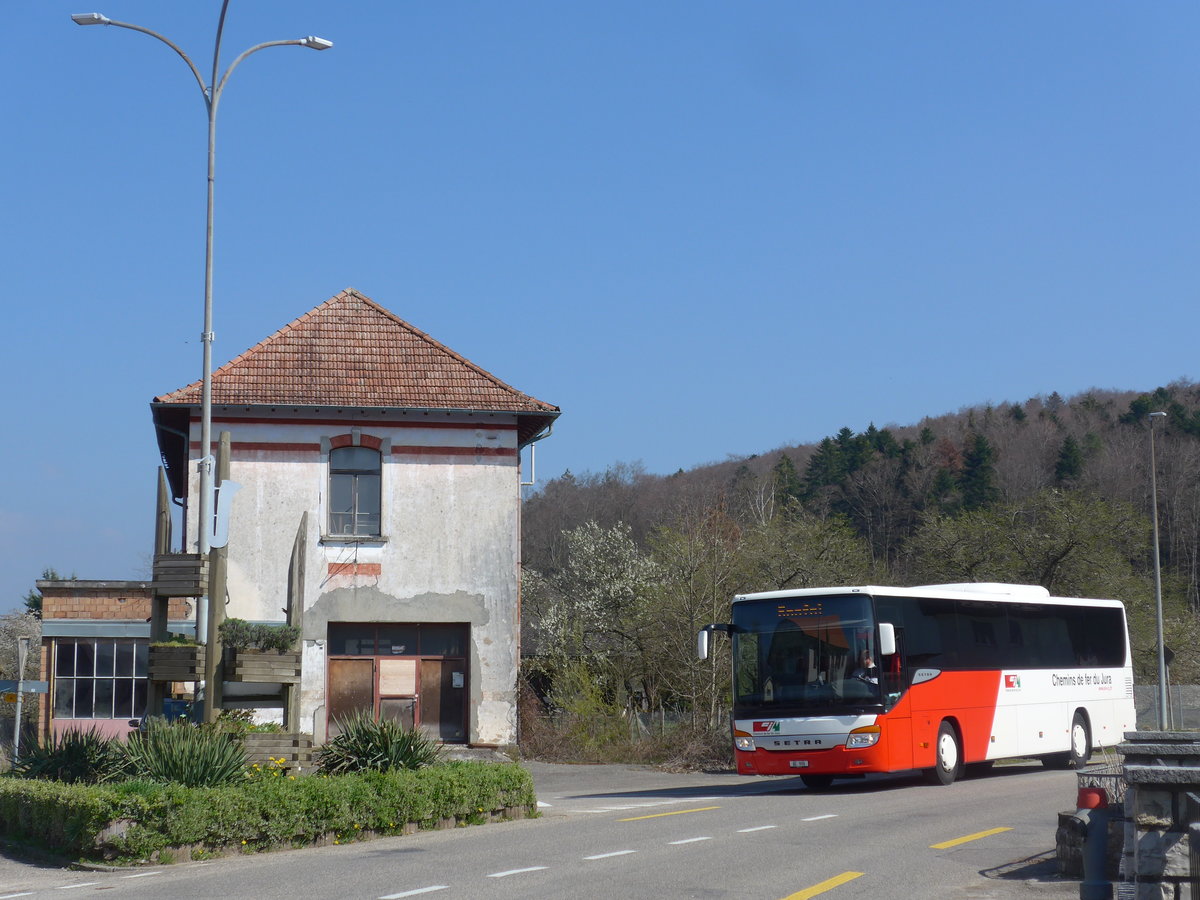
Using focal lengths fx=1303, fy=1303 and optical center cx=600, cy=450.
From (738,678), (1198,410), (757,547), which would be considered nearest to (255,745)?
(738,678)

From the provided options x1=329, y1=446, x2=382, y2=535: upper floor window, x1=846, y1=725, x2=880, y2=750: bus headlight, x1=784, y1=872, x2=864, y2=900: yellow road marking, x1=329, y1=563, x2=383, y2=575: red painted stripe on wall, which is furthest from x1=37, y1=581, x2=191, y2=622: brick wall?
x1=784, y1=872, x2=864, y2=900: yellow road marking

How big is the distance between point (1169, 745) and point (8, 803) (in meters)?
Answer: 11.7

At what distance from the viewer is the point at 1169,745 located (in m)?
8.03

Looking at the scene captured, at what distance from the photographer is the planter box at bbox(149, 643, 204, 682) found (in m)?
15.1

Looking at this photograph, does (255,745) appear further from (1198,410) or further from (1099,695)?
(1198,410)

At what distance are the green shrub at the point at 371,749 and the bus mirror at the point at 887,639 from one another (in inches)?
288

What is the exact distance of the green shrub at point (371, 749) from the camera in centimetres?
1520

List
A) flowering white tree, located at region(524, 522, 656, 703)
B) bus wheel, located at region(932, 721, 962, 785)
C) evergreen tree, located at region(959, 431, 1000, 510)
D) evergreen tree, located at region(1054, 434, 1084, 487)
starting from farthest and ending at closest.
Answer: evergreen tree, located at region(1054, 434, 1084, 487) → evergreen tree, located at region(959, 431, 1000, 510) → flowering white tree, located at region(524, 522, 656, 703) → bus wheel, located at region(932, 721, 962, 785)

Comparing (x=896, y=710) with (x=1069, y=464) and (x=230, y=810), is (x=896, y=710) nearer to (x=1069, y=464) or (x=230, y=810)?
(x=230, y=810)

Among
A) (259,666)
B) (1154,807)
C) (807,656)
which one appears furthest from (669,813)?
(1154,807)

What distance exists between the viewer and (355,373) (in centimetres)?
2988

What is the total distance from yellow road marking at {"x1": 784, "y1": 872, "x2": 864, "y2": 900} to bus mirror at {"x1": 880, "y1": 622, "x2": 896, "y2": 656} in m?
8.59

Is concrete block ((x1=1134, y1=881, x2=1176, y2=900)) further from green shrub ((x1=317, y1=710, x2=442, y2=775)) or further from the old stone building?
the old stone building

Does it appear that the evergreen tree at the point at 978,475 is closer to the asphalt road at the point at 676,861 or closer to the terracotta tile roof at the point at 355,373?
the terracotta tile roof at the point at 355,373
